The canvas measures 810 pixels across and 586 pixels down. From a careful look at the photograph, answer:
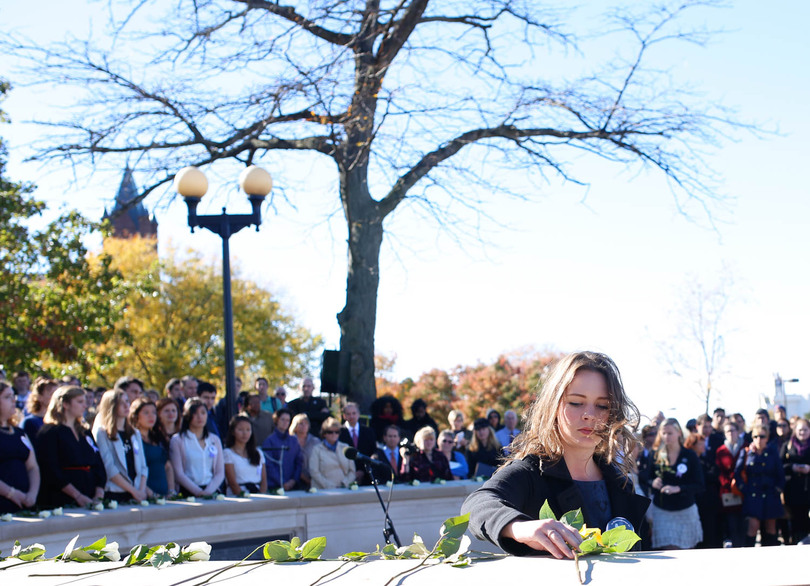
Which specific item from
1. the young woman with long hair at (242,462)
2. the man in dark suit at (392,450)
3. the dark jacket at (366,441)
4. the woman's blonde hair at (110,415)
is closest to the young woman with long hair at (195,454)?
the young woman with long hair at (242,462)

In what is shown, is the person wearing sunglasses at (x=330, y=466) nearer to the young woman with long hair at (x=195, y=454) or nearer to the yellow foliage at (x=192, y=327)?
the young woman with long hair at (x=195, y=454)

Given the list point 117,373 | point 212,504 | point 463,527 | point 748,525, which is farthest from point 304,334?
point 463,527

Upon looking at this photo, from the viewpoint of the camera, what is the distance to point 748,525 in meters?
12.6

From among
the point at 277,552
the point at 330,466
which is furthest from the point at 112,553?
the point at 330,466

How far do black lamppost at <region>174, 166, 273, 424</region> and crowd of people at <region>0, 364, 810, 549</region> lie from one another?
2.44 ft

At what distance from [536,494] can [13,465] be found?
5.94 meters

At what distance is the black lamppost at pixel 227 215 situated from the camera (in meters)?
11.0

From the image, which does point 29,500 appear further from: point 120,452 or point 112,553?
point 112,553

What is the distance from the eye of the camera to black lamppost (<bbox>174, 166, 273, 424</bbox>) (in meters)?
11.0

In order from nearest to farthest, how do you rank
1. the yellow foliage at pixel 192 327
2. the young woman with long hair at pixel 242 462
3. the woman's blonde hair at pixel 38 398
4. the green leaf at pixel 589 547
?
the green leaf at pixel 589 547, the woman's blonde hair at pixel 38 398, the young woman with long hair at pixel 242 462, the yellow foliage at pixel 192 327

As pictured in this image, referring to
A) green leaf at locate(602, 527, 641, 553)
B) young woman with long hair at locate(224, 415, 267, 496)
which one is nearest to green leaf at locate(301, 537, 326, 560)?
green leaf at locate(602, 527, 641, 553)

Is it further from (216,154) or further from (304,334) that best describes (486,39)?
(304,334)

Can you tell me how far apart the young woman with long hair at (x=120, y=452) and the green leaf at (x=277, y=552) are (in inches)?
242

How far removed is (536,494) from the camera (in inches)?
117
